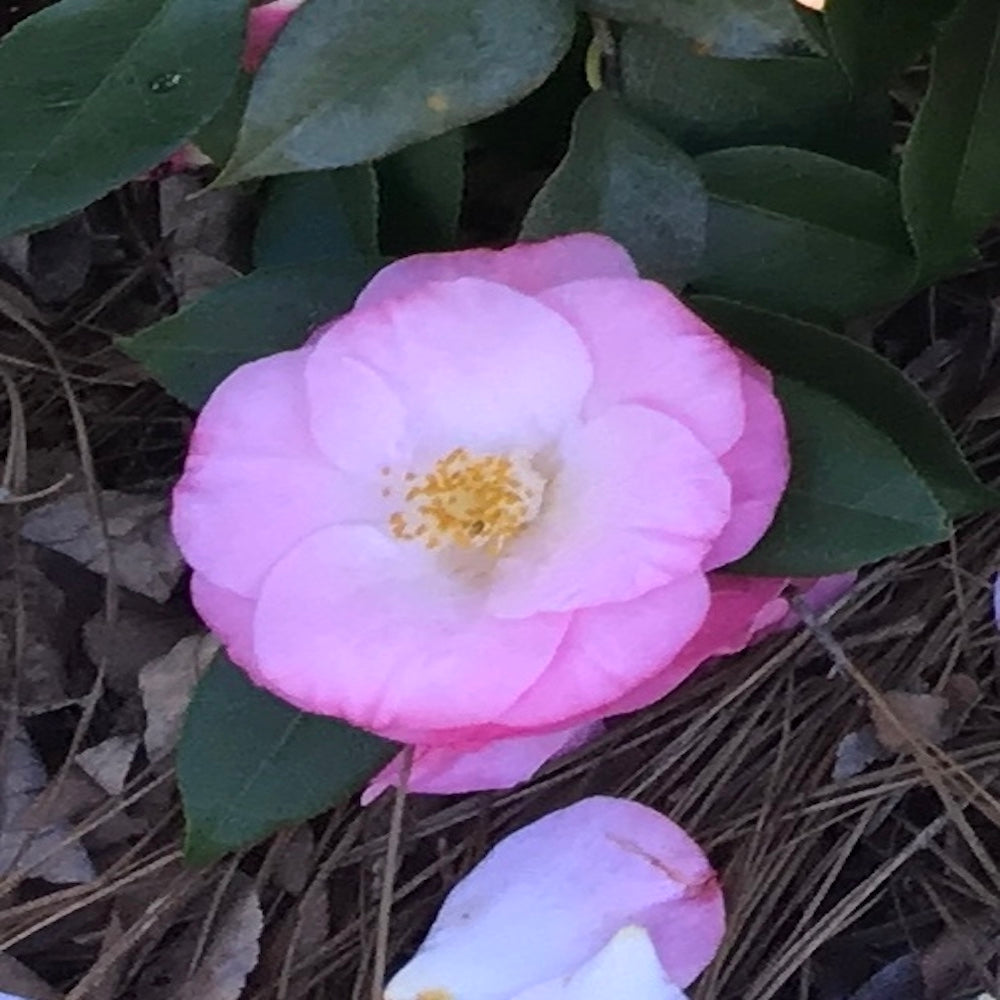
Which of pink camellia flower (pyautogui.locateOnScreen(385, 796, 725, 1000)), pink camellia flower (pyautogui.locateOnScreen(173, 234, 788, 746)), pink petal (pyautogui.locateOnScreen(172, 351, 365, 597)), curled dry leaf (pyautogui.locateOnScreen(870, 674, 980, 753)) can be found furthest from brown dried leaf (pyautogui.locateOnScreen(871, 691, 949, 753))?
pink petal (pyautogui.locateOnScreen(172, 351, 365, 597))

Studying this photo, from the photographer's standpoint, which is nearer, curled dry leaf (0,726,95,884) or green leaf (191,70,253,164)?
green leaf (191,70,253,164)

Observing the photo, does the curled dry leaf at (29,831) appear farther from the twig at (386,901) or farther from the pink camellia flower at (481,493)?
the pink camellia flower at (481,493)

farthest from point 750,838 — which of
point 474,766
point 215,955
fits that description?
point 215,955

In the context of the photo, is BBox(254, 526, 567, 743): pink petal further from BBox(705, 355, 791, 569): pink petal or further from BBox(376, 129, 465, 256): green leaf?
BBox(376, 129, 465, 256): green leaf

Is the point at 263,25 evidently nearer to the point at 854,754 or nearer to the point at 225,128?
the point at 225,128

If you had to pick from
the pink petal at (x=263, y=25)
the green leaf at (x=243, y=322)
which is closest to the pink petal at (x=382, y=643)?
the green leaf at (x=243, y=322)

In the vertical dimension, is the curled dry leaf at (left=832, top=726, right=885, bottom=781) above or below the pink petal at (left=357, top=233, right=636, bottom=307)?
below
